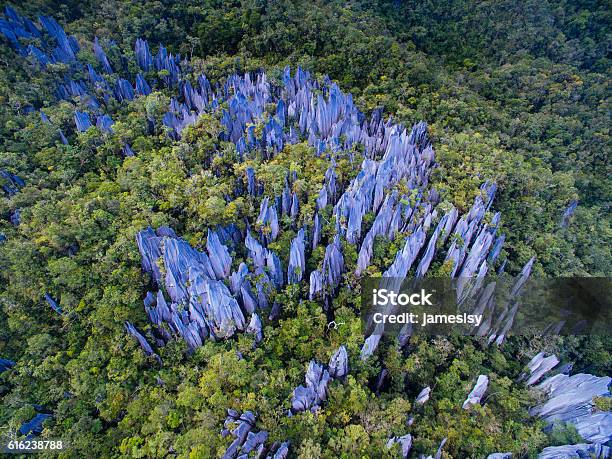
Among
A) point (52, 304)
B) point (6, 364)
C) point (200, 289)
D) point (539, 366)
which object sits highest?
point (200, 289)

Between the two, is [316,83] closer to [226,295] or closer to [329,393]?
[226,295]

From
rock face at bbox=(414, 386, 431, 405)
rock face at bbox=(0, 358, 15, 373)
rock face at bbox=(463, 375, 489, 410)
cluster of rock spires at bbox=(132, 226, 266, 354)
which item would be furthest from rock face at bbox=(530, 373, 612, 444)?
rock face at bbox=(0, 358, 15, 373)

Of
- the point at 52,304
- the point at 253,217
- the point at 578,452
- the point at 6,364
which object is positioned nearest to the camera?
the point at 578,452

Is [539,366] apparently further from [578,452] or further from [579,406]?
[578,452]

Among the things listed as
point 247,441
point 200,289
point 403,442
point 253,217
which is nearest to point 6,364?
point 200,289

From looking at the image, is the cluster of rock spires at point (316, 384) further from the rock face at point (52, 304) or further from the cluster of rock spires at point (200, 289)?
the rock face at point (52, 304)

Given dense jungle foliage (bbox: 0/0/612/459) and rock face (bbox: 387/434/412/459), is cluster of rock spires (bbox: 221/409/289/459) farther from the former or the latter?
rock face (bbox: 387/434/412/459)
